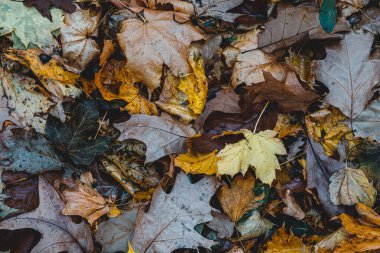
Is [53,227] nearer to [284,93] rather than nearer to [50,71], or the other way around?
[50,71]

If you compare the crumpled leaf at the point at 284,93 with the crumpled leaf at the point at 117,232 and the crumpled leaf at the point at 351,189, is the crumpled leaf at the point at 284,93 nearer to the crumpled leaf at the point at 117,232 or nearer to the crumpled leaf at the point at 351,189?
the crumpled leaf at the point at 351,189

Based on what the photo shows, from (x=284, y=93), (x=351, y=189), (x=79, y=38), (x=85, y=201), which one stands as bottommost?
(x=85, y=201)

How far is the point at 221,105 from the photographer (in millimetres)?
2189

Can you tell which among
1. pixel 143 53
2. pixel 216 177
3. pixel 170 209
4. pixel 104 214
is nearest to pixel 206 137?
pixel 216 177

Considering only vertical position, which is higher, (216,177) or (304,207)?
(216,177)

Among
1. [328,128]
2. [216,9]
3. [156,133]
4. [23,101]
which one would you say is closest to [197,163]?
[156,133]

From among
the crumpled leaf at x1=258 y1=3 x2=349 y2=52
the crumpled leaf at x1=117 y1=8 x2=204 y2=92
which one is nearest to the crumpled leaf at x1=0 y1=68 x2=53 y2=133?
the crumpled leaf at x1=117 y1=8 x2=204 y2=92

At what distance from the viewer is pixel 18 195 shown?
2131 mm

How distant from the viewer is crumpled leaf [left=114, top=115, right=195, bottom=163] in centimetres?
212

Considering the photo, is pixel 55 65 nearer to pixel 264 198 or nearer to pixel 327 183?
pixel 264 198

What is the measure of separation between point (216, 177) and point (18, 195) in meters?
1.15

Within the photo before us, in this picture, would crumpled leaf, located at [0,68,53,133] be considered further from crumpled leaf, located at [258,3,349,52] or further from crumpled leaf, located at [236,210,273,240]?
crumpled leaf, located at [258,3,349,52]

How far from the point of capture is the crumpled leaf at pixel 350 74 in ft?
6.98

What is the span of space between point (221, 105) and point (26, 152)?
1.18m
